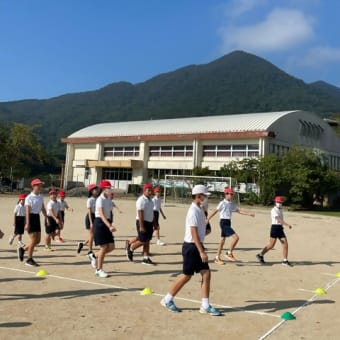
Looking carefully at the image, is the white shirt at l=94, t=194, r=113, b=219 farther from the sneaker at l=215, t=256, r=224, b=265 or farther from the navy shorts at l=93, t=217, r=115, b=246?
the sneaker at l=215, t=256, r=224, b=265

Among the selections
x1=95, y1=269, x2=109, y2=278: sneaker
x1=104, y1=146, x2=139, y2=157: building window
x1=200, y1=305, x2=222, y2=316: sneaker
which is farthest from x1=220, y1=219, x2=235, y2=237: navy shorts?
x1=104, y1=146, x2=139, y2=157: building window

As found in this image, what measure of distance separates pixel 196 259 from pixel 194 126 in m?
42.5

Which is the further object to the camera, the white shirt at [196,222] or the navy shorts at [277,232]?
the navy shorts at [277,232]

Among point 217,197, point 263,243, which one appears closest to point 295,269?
point 263,243

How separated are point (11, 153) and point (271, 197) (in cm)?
2811

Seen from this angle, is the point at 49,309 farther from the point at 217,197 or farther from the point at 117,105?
the point at 117,105

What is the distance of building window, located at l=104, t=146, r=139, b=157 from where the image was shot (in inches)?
2030

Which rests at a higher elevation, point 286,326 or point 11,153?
point 11,153

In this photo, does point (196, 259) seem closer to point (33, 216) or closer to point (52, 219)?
point (33, 216)

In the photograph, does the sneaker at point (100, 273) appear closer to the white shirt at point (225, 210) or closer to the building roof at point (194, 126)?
the white shirt at point (225, 210)

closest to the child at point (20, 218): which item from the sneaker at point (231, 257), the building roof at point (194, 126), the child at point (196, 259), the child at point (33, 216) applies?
the child at point (33, 216)

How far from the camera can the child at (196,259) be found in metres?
5.74

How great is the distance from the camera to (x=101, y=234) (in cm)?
793

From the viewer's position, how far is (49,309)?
5.70m
